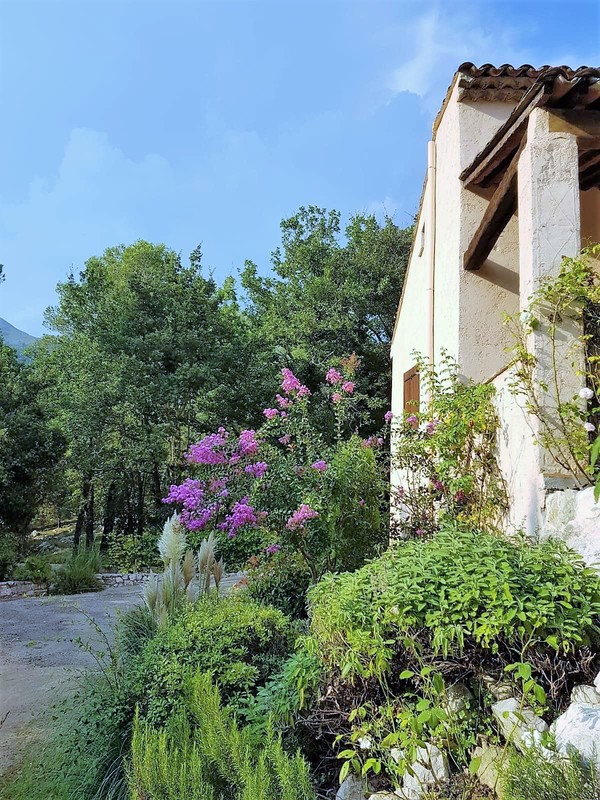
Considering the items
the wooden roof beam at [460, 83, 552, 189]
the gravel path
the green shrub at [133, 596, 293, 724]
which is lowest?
the gravel path

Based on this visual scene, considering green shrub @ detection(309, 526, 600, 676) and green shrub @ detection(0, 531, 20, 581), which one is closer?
green shrub @ detection(309, 526, 600, 676)

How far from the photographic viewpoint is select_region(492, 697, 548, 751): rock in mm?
2320

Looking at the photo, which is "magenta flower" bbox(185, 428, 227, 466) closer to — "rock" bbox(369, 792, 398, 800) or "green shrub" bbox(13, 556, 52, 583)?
"rock" bbox(369, 792, 398, 800)

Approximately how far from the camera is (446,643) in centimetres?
262

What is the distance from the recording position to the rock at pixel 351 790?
104 inches

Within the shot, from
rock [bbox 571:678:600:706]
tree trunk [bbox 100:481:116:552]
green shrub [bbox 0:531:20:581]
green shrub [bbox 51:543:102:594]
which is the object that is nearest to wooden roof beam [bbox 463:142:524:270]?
rock [bbox 571:678:600:706]

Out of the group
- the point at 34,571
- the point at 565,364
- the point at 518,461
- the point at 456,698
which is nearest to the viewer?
the point at 456,698

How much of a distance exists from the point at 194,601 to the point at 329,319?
533 inches

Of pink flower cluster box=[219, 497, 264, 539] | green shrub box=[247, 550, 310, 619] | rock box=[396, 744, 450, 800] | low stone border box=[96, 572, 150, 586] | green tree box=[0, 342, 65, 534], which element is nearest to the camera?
rock box=[396, 744, 450, 800]

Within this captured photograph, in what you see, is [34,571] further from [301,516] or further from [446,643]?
[446,643]

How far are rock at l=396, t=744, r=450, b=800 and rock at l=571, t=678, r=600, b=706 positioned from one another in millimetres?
681

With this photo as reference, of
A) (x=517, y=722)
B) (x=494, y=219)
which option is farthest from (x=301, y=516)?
(x=494, y=219)

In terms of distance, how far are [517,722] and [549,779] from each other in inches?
12.0

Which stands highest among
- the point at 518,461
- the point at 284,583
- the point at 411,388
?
the point at 411,388
